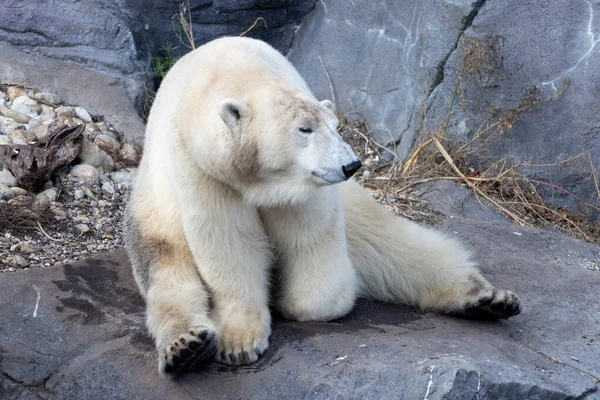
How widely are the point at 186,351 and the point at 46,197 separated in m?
2.41

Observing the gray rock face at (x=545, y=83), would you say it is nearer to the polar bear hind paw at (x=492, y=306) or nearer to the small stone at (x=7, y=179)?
the polar bear hind paw at (x=492, y=306)

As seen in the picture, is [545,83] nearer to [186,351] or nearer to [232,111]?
[232,111]

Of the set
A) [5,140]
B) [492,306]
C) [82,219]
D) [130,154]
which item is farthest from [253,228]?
[5,140]

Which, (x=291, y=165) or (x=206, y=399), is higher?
(x=291, y=165)

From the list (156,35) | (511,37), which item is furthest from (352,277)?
(156,35)

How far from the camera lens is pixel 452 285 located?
12.2 ft

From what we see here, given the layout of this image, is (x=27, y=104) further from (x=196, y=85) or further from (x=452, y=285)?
(x=452, y=285)

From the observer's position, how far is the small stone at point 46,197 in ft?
16.4

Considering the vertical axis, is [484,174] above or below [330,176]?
below

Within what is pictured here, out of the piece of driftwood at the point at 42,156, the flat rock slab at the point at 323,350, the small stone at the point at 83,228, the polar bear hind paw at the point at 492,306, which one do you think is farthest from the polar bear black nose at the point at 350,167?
the piece of driftwood at the point at 42,156

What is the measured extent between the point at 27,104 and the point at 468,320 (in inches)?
152

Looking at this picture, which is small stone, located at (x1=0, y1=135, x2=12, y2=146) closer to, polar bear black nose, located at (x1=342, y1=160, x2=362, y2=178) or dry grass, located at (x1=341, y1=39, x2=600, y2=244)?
dry grass, located at (x1=341, y1=39, x2=600, y2=244)

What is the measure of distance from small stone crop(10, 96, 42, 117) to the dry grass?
249cm

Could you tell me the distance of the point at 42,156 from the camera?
5086mm
